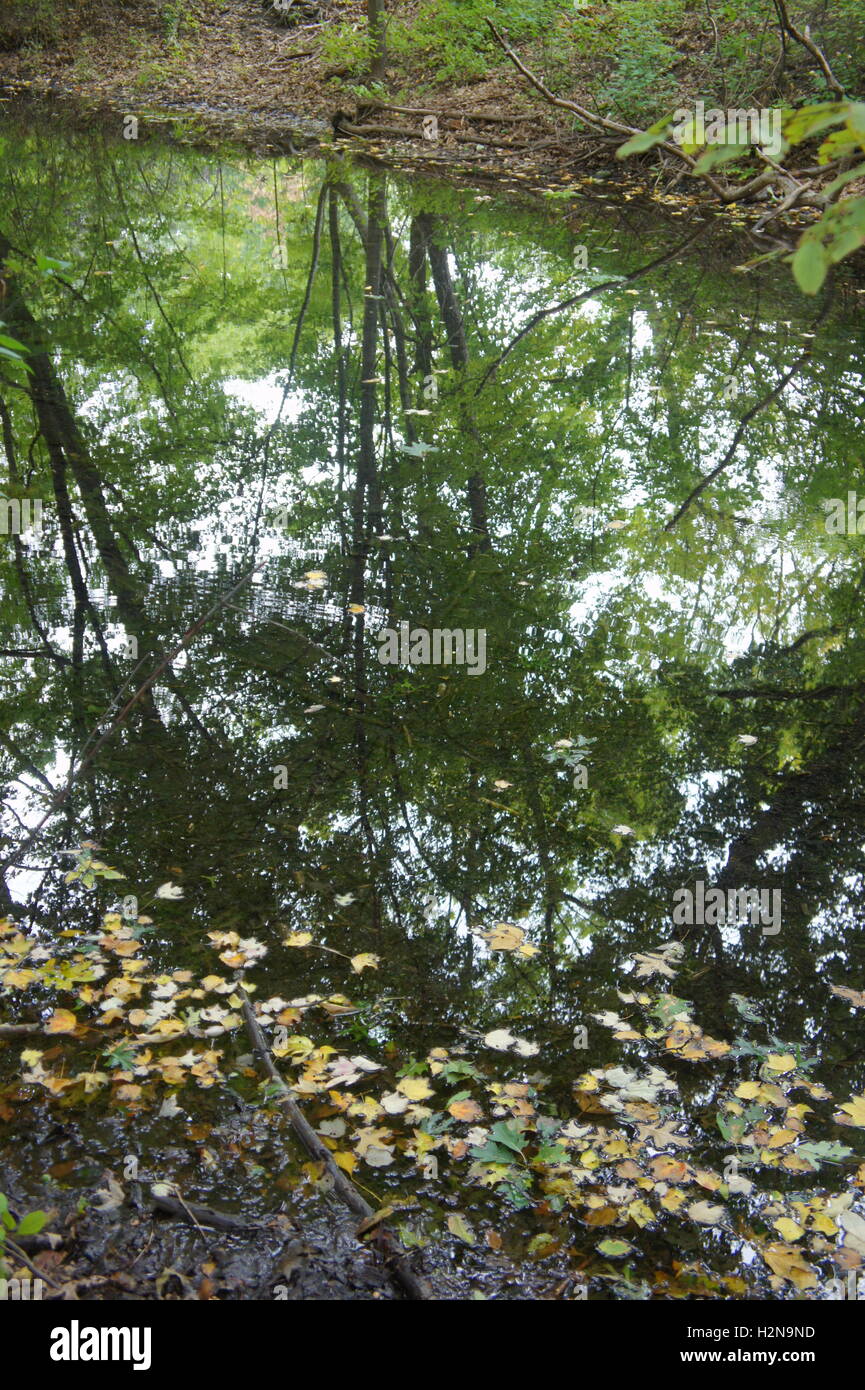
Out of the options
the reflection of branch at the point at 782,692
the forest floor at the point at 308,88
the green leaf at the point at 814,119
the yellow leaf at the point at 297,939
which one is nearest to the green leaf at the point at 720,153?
the green leaf at the point at 814,119

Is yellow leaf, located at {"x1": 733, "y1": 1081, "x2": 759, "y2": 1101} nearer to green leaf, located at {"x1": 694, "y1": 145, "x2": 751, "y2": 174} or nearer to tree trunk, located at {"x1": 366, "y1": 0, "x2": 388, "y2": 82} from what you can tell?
green leaf, located at {"x1": 694, "y1": 145, "x2": 751, "y2": 174}

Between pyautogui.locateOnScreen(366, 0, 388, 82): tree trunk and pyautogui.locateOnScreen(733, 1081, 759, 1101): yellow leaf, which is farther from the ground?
pyautogui.locateOnScreen(366, 0, 388, 82): tree trunk

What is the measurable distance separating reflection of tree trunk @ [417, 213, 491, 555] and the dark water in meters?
0.04

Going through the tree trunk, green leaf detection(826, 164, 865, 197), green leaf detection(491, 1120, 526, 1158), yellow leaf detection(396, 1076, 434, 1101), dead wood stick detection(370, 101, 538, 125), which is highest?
the tree trunk

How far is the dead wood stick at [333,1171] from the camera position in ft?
6.93

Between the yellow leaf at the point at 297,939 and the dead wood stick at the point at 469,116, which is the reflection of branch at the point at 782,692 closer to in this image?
the yellow leaf at the point at 297,939

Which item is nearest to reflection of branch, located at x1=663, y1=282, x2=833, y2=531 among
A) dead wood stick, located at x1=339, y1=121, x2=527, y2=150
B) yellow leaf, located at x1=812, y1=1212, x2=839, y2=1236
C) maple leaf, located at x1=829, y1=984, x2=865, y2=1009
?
maple leaf, located at x1=829, y1=984, x2=865, y2=1009

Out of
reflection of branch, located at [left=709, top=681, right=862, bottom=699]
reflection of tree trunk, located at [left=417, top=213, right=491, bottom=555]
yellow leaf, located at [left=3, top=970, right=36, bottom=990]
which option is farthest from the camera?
reflection of tree trunk, located at [left=417, top=213, right=491, bottom=555]

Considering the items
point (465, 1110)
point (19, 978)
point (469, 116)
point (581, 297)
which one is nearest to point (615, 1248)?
point (465, 1110)

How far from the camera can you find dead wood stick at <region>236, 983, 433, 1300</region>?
2.11m

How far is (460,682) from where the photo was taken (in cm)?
471

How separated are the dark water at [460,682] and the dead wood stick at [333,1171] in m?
0.07

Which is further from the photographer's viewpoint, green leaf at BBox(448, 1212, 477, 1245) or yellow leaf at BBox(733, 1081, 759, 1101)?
yellow leaf at BBox(733, 1081, 759, 1101)

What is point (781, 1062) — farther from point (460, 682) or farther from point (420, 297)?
point (420, 297)
